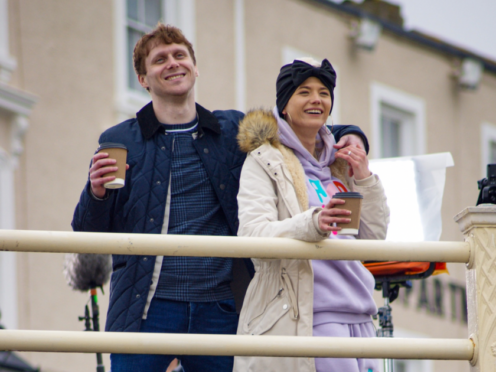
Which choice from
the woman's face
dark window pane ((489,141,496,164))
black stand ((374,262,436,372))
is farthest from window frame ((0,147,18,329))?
dark window pane ((489,141,496,164))

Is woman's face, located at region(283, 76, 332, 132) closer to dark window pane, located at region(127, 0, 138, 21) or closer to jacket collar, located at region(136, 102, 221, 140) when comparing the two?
jacket collar, located at region(136, 102, 221, 140)

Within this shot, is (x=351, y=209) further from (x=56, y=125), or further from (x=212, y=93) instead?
(x=212, y=93)

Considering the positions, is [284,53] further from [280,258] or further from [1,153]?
[280,258]

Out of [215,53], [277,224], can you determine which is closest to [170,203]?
[277,224]

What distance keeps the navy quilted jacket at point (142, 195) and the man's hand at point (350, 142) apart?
16.6 inches

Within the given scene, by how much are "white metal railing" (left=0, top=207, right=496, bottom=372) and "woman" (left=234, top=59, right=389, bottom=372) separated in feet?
0.57

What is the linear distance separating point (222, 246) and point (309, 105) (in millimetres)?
882

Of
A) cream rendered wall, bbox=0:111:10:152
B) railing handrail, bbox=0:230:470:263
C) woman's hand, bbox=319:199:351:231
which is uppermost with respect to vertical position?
cream rendered wall, bbox=0:111:10:152

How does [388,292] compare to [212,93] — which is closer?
[388,292]

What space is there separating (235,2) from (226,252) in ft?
31.7

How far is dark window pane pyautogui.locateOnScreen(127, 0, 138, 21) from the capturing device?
11016 millimetres

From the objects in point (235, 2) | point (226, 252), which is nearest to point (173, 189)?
point (226, 252)

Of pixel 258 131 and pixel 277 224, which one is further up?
pixel 258 131

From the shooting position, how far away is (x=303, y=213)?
10.7ft
